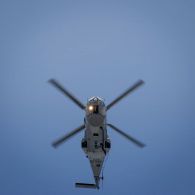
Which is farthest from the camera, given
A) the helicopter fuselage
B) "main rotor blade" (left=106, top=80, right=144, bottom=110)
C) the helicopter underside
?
"main rotor blade" (left=106, top=80, right=144, bottom=110)

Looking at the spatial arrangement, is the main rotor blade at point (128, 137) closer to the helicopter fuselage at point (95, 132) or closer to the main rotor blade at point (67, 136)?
the helicopter fuselage at point (95, 132)

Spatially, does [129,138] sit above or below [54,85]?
below

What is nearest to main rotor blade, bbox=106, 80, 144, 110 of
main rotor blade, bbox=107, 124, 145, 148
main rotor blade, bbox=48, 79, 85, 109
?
main rotor blade, bbox=107, 124, 145, 148

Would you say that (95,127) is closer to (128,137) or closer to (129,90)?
(128,137)

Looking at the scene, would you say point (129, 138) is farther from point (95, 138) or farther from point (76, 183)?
point (76, 183)

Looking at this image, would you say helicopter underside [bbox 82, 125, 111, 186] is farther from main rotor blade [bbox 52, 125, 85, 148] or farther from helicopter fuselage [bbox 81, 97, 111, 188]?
main rotor blade [bbox 52, 125, 85, 148]

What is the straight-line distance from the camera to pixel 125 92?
44.8m

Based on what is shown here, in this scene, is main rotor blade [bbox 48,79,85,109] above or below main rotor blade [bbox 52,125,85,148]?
above

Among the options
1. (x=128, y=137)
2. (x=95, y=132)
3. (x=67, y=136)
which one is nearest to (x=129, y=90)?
(x=128, y=137)

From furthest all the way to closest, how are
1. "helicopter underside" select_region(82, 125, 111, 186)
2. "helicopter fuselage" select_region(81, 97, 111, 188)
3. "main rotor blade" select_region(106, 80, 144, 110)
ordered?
"main rotor blade" select_region(106, 80, 144, 110) → "helicopter underside" select_region(82, 125, 111, 186) → "helicopter fuselage" select_region(81, 97, 111, 188)

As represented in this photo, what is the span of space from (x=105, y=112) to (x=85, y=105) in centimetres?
235

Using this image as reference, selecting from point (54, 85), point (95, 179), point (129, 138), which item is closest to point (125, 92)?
point (129, 138)

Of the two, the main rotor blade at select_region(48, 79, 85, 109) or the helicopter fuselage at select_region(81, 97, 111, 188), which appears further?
the main rotor blade at select_region(48, 79, 85, 109)

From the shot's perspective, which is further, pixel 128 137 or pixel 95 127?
pixel 128 137
